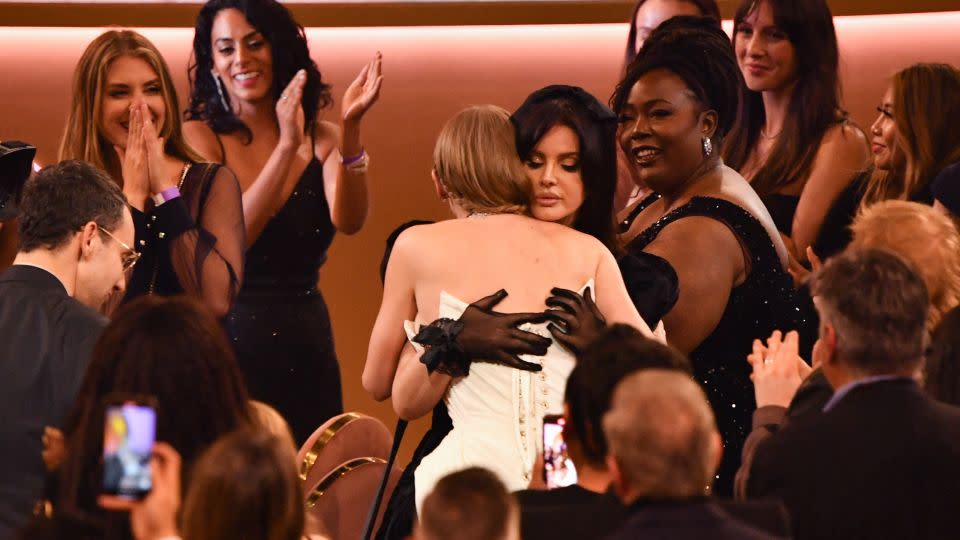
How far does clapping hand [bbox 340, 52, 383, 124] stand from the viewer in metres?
4.91

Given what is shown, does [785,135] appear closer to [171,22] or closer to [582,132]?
[582,132]

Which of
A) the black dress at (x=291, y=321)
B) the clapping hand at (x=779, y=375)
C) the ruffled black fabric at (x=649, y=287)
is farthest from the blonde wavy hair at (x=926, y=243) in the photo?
the black dress at (x=291, y=321)

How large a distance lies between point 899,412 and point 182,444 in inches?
44.9

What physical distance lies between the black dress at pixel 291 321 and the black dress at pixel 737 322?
1482mm

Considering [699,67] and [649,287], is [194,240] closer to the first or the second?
[649,287]

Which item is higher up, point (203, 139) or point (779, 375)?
point (203, 139)

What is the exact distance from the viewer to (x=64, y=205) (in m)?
3.27

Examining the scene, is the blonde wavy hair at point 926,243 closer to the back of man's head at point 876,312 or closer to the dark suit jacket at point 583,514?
the back of man's head at point 876,312

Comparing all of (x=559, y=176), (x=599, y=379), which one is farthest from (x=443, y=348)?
(x=599, y=379)

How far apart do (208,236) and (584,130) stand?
1174 mm

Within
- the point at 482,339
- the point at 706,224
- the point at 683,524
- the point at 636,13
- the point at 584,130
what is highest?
the point at 636,13

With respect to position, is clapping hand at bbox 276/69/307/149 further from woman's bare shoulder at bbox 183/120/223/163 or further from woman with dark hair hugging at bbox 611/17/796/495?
woman with dark hair hugging at bbox 611/17/796/495

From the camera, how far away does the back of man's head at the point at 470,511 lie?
2137mm

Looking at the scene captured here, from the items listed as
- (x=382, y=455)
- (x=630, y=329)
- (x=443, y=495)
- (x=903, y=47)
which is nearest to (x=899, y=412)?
(x=630, y=329)
